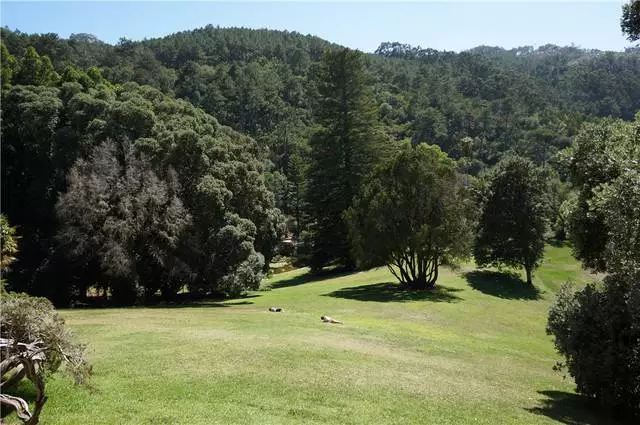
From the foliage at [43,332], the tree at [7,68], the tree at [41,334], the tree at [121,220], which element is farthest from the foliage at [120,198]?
the foliage at [43,332]

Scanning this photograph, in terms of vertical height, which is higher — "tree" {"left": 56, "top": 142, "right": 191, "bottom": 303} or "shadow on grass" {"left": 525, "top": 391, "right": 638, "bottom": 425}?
"tree" {"left": 56, "top": 142, "right": 191, "bottom": 303}

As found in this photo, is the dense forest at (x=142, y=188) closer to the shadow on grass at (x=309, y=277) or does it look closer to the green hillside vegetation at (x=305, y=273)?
the green hillside vegetation at (x=305, y=273)

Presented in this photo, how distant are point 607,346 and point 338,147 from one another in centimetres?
4436

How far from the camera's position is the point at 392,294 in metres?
38.6

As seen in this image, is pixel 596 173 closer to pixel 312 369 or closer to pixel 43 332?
pixel 312 369

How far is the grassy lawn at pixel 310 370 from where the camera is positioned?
495 inches

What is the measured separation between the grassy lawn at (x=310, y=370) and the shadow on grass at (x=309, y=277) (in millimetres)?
16905

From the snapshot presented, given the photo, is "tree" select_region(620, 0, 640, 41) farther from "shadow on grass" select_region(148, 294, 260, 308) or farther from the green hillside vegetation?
"shadow on grass" select_region(148, 294, 260, 308)

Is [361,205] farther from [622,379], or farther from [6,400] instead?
[6,400]

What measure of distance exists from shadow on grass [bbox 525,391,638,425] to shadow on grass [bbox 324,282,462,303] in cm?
1810

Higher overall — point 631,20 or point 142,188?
point 631,20

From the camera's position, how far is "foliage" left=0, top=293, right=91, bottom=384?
32.6ft

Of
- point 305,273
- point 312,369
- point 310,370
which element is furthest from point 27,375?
point 305,273

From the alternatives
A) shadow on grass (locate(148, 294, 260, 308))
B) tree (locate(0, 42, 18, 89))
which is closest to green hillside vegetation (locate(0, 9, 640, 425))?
tree (locate(0, 42, 18, 89))
